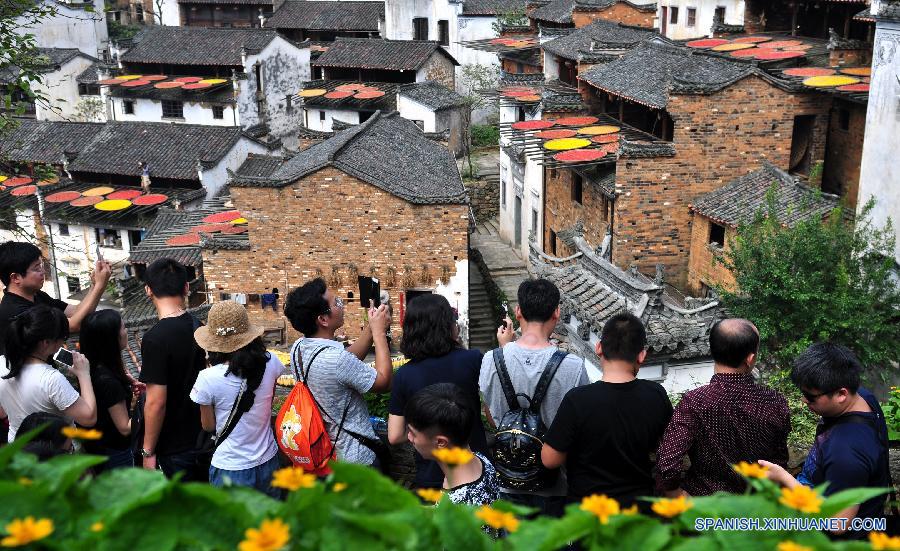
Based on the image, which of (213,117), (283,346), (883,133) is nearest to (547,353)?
(883,133)

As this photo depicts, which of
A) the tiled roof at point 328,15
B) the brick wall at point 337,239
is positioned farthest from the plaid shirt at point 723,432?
the tiled roof at point 328,15

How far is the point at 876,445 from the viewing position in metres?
3.84

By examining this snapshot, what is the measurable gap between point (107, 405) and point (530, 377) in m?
2.37

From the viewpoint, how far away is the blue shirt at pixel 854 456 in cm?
374

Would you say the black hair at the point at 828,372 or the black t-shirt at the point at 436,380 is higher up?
the black hair at the point at 828,372

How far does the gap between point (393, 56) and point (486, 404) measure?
1321 inches

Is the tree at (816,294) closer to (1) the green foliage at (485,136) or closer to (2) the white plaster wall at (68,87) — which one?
(1) the green foliage at (485,136)

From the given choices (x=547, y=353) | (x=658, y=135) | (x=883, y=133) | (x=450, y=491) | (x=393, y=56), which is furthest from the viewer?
(x=393, y=56)

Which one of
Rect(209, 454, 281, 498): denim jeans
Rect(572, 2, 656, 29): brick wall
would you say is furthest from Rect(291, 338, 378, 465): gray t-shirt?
Rect(572, 2, 656, 29): brick wall

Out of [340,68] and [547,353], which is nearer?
[547,353]

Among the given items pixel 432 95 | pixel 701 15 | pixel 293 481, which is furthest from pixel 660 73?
pixel 293 481

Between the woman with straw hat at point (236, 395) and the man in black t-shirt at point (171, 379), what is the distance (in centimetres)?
20

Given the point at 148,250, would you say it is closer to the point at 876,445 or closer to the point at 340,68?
the point at 340,68

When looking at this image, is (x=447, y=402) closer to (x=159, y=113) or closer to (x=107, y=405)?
(x=107, y=405)
